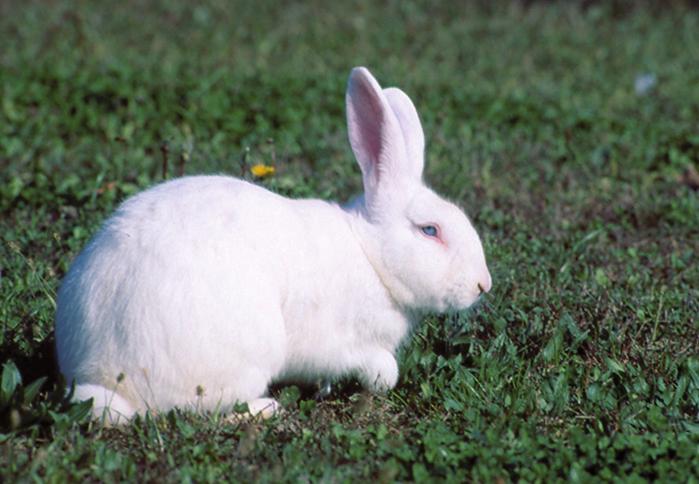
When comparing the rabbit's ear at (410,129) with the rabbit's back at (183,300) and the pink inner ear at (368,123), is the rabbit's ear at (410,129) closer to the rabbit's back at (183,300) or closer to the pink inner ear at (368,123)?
the pink inner ear at (368,123)

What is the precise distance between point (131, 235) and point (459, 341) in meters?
1.28

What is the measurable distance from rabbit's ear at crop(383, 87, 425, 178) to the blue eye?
0.21 meters

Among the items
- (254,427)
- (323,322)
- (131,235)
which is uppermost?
(131,235)

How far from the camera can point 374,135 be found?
12.6 feet

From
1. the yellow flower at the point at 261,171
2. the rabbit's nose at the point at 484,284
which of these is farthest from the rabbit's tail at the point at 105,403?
the yellow flower at the point at 261,171

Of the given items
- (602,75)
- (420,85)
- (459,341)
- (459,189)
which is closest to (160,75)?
(420,85)

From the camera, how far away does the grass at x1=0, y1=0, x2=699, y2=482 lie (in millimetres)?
3307

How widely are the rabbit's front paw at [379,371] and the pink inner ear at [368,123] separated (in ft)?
1.93

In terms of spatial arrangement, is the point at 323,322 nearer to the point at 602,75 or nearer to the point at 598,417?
the point at 598,417

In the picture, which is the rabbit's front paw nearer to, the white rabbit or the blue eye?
the white rabbit

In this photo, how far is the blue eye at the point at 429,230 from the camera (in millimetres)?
3748

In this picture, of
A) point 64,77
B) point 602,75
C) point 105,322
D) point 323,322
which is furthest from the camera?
point 602,75

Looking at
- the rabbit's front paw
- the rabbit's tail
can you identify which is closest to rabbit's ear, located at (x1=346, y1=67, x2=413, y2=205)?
the rabbit's front paw

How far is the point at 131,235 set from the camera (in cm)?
343
